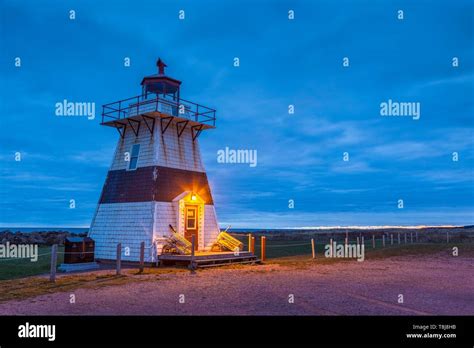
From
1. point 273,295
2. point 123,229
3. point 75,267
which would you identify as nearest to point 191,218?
point 123,229

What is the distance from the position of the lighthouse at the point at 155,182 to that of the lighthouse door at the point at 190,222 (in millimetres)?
17

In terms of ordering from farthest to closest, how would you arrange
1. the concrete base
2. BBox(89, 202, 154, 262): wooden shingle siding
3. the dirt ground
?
BBox(89, 202, 154, 262): wooden shingle siding, the concrete base, the dirt ground

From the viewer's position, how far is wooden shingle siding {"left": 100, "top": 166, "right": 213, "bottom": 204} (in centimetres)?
2152

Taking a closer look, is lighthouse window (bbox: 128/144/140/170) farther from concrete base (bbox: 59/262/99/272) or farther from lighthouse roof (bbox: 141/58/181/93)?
concrete base (bbox: 59/262/99/272)

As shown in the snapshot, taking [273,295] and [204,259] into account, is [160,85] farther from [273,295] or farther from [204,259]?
[273,295]

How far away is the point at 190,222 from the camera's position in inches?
895

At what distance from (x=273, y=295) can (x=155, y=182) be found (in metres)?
11.3

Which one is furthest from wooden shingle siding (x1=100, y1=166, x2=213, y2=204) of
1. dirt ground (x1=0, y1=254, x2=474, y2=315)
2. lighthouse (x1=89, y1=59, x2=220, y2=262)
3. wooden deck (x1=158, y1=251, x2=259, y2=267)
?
dirt ground (x1=0, y1=254, x2=474, y2=315)

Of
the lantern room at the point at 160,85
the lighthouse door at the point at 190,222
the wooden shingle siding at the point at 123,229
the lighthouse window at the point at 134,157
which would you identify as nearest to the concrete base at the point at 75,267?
the wooden shingle siding at the point at 123,229

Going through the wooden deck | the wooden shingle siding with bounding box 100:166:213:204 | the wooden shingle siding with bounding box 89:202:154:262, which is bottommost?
the wooden deck

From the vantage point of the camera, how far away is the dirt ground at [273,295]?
10062mm

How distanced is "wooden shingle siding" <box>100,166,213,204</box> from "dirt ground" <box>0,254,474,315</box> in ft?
18.2
